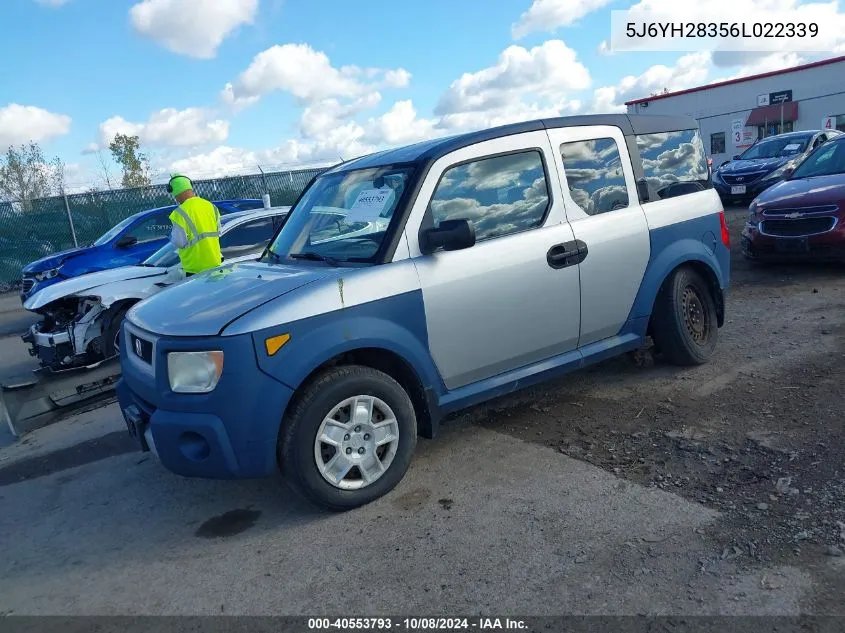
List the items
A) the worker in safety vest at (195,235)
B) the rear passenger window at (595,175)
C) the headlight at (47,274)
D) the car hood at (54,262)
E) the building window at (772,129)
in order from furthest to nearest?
1. the building window at (772,129)
2. the car hood at (54,262)
3. the headlight at (47,274)
4. the worker in safety vest at (195,235)
5. the rear passenger window at (595,175)

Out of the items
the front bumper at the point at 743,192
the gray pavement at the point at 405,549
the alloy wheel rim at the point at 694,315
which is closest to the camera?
the gray pavement at the point at 405,549

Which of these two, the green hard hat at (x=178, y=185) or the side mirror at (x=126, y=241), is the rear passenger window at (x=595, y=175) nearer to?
the green hard hat at (x=178, y=185)

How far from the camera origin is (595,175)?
4746 millimetres

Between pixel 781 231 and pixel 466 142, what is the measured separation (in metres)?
5.67

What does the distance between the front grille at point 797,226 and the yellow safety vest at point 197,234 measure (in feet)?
21.4

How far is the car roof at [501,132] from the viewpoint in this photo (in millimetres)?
4223

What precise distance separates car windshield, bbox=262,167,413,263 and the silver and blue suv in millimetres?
15

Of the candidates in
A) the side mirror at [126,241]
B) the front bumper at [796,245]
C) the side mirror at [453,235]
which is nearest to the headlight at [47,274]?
the side mirror at [126,241]

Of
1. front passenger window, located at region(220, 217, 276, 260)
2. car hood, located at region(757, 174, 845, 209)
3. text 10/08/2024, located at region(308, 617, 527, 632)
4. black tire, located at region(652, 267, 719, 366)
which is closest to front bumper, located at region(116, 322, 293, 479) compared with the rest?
text 10/08/2024, located at region(308, 617, 527, 632)

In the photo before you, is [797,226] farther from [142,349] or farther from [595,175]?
[142,349]

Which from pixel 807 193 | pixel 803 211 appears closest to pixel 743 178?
pixel 807 193

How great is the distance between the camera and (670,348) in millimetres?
5266

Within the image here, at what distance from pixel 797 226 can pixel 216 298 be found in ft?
23.4

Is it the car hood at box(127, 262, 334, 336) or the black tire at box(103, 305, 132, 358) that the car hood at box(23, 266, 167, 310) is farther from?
the car hood at box(127, 262, 334, 336)
